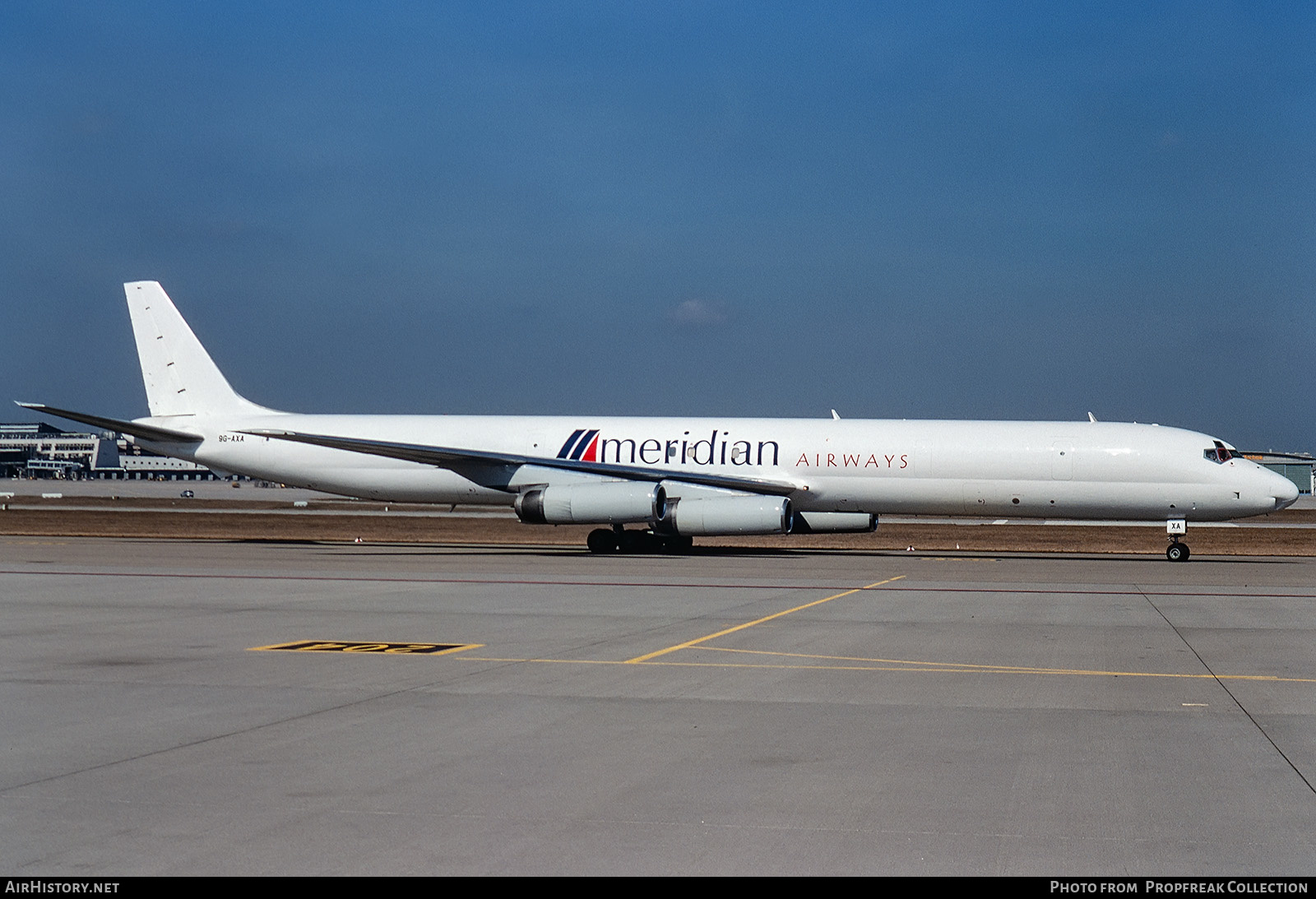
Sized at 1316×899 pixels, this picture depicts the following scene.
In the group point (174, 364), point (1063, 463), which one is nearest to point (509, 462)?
point (174, 364)

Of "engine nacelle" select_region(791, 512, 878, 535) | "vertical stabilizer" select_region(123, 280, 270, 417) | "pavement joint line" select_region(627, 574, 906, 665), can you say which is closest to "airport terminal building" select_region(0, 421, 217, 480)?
"vertical stabilizer" select_region(123, 280, 270, 417)

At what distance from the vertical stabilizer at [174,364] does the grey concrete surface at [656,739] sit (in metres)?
20.9

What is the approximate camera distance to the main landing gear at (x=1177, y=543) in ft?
108

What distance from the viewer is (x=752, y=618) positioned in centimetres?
1822

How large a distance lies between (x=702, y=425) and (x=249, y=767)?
97.9 ft

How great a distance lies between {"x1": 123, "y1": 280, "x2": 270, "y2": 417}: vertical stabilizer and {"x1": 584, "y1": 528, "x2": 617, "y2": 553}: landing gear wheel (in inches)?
502

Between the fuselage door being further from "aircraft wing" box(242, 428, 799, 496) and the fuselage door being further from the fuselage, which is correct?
"aircraft wing" box(242, 428, 799, 496)

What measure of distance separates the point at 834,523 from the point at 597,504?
25.2ft

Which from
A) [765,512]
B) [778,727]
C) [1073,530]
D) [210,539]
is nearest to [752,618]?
[778,727]

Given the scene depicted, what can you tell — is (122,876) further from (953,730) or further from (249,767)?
(953,730)

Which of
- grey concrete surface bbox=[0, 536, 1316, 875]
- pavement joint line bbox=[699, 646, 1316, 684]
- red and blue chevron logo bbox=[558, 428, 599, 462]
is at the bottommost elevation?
grey concrete surface bbox=[0, 536, 1316, 875]

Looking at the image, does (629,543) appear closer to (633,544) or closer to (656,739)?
(633,544)

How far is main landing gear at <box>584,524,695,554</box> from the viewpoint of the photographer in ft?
119

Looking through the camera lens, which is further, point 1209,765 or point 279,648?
point 279,648
